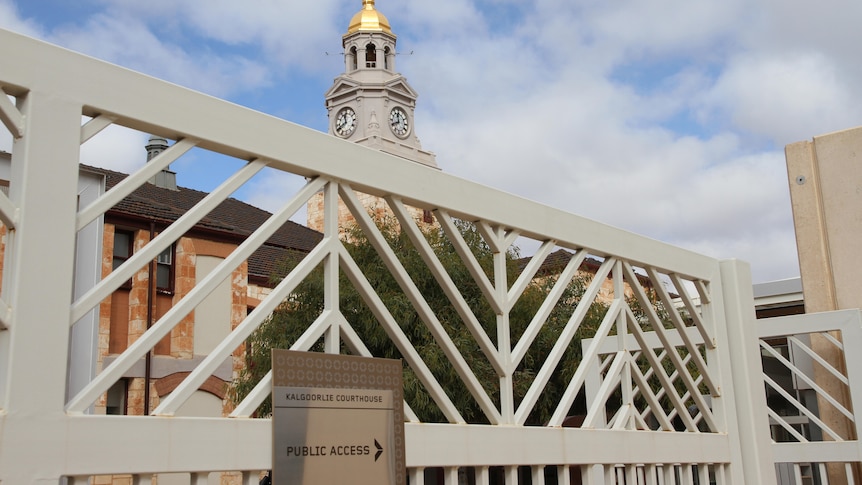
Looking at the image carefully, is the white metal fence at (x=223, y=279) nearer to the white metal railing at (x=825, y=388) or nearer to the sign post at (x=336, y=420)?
the sign post at (x=336, y=420)

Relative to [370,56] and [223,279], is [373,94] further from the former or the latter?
[223,279]

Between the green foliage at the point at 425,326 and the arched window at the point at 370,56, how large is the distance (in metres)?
44.2

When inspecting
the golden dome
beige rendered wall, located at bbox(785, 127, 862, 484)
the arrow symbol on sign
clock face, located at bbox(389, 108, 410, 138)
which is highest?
the golden dome

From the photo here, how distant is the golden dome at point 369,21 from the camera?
6644 cm

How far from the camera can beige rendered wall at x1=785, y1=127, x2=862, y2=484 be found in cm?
1223

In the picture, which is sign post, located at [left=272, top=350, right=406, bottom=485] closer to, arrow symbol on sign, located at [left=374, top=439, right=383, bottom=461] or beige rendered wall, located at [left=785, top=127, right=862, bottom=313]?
arrow symbol on sign, located at [left=374, top=439, right=383, bottom=461]

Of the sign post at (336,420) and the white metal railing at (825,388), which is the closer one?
the sign post at (336,420)

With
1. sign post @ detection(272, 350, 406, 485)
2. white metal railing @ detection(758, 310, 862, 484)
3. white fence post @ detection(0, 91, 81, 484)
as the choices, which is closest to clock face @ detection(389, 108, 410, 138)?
white metal railing @ detection(758, 310, 862, 484)

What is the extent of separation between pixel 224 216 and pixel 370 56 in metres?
37.6

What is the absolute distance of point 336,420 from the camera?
4.32m

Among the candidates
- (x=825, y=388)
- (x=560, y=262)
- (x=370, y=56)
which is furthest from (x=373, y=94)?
(x=825, y=388)

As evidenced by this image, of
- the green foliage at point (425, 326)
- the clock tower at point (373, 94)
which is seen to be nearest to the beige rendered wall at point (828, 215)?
the green foliage at point (425, 326)

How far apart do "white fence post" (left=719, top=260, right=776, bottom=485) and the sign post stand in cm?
385

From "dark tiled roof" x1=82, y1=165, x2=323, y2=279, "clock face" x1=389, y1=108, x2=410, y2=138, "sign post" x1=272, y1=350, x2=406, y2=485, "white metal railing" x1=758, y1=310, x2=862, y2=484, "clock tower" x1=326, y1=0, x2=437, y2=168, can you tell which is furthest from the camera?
"clock face" x1=389, y1=108, x2=410, y2=138
